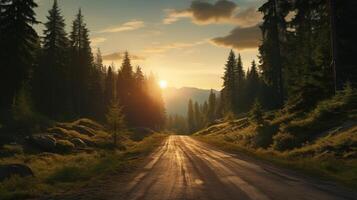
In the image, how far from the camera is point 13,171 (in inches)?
651

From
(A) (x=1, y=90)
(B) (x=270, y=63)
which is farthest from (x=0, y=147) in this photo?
(B) (x=270, y=63)

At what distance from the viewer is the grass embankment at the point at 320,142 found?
17.2 m

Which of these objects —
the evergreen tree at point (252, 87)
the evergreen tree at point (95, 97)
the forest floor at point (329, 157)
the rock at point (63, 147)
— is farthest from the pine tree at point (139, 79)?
the forest floor at point (329, 157)

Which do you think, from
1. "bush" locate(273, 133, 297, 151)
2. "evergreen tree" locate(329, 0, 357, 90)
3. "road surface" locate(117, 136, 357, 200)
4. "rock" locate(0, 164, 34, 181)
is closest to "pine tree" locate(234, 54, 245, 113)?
"evergreen tree" locate(329, 0, 357, 90)

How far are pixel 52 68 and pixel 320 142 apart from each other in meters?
46.4

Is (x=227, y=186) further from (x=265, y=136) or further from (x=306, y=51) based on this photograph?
(x=306, y=51)

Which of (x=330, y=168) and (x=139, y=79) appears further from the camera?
(x=139, y=79)

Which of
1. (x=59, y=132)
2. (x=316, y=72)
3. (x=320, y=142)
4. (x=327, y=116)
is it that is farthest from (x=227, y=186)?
(x=59, y=132)

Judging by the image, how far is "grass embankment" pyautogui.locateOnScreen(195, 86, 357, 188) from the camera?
56.4 feet

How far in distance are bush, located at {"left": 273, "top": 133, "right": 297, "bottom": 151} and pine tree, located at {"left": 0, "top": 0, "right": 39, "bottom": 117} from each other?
96.4ft

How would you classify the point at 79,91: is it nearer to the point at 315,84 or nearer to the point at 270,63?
the point at 270,63

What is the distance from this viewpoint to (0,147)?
31422mm

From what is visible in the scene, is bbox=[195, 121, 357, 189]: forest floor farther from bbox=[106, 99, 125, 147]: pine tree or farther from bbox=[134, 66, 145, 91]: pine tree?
bbox=[134, 66, 145, 91]: pine tree

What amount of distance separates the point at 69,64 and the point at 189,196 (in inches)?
2596
